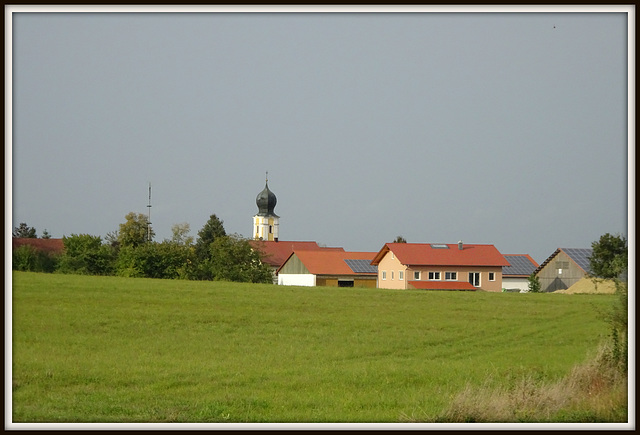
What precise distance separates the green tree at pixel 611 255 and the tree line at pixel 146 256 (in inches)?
811

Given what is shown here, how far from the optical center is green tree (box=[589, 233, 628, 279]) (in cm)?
1492

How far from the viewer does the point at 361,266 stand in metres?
50.3

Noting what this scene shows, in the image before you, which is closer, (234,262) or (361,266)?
(361,266)

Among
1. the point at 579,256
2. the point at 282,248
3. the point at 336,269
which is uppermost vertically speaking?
the point at 282,248

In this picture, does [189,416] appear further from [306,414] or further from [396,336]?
[396,336]

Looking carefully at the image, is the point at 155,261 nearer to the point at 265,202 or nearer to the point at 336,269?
the point at 336,269

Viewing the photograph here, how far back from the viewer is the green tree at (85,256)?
43.1 meters

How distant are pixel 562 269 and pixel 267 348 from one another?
26.6 m

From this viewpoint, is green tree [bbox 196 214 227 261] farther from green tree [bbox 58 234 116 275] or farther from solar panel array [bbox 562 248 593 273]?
solar panel array [bbox 562 248 593 273]

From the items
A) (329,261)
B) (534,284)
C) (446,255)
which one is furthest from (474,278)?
(329,261)

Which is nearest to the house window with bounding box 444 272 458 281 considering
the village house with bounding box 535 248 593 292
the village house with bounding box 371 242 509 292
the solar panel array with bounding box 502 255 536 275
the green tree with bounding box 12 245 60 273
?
the village house with bounding box 371 242 509 292

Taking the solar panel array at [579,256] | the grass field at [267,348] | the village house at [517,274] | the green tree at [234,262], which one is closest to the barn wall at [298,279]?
the green tree at [234,262]

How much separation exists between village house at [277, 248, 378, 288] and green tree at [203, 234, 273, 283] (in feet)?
11.5

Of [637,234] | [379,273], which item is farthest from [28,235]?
[637,234]
